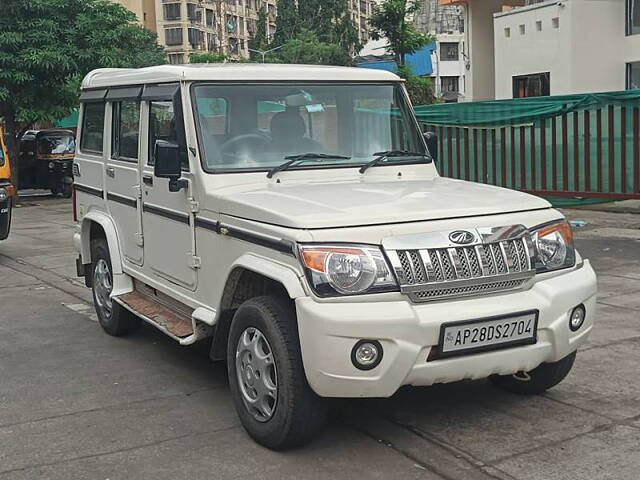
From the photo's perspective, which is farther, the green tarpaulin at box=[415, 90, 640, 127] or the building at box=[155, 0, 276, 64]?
the building at box=[155, 0, 276, 64]

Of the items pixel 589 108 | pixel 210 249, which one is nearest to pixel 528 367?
pixel 210 249

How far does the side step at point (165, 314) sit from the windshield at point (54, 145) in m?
17.6

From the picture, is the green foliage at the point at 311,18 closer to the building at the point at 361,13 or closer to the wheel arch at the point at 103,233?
the building at the point at 361,13

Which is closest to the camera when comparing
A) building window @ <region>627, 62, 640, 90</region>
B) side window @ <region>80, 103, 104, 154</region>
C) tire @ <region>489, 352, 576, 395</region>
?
tire @ <region>489, 352, 576, 395</region>

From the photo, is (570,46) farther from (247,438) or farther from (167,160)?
(247,438)

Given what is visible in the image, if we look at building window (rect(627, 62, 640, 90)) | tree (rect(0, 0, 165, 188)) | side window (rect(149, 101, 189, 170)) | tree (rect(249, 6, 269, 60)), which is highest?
tree (rect(249, 6, 269, 60))

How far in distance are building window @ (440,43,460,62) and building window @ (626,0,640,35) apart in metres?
62.5

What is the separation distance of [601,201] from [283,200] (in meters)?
10.3

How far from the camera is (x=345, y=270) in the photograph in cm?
428

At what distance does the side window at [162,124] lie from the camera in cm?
579

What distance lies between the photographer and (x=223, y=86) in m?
5.72

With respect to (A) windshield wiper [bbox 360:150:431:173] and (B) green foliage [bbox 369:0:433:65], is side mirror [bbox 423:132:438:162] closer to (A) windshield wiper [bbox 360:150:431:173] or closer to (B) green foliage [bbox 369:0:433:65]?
(A) windshield wiper [bbox 360:150:431:173]

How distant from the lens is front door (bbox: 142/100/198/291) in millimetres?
5633

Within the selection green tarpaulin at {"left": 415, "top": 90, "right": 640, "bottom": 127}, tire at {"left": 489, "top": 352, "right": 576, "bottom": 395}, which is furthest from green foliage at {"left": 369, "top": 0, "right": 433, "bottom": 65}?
tire at {"left": 489, "top": 352, "right": 576, "bottom": 395}
